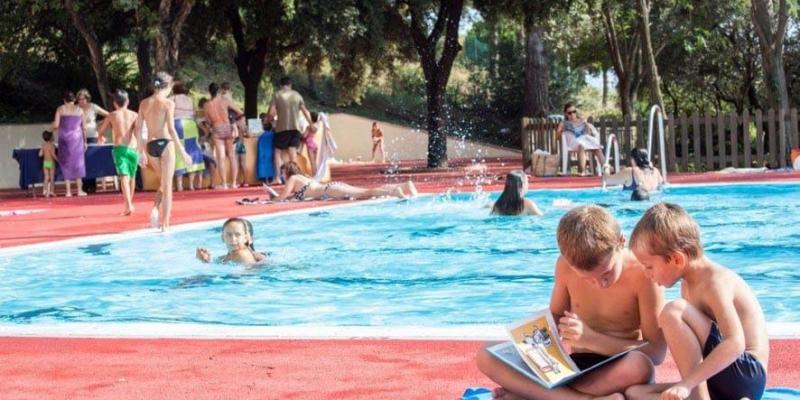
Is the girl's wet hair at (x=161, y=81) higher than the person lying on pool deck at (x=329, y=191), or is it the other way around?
the girl's wet hair at (x=161, y=81)

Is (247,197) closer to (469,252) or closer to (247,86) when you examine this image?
(469,252)

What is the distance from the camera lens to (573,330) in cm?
468

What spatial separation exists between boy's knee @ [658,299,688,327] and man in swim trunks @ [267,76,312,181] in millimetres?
18429

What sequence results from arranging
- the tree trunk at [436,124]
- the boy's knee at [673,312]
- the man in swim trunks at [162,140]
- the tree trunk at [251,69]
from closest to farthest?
the boy's knee at [673,312] < the man in swim trunks at [162,140] < the tree trunk at [436,124] < the tree trunk at [251,69]

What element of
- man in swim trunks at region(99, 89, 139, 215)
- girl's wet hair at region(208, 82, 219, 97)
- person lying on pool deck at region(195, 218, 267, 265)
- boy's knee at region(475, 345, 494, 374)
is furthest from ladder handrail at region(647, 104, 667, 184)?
boy's knee at region(475, 345, 494, 374)

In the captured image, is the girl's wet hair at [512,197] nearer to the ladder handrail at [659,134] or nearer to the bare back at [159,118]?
the bare back at [159,118]

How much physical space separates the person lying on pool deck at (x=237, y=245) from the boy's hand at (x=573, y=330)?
20.5ft

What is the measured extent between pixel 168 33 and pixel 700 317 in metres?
22.5

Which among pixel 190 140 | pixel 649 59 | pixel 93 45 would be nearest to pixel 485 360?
pixel 190 140

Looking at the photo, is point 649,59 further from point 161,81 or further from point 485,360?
point 485,360

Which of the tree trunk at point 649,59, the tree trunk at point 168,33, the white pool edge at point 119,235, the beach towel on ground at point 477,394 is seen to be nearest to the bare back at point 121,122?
the white pool edge at point 119,235

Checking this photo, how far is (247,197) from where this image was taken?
2020cm

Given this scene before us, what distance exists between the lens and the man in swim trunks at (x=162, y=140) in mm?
14273

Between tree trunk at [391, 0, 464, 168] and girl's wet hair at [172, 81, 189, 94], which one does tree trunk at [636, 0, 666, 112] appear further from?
girl's wet hair at [172, 81, 189, 94]
